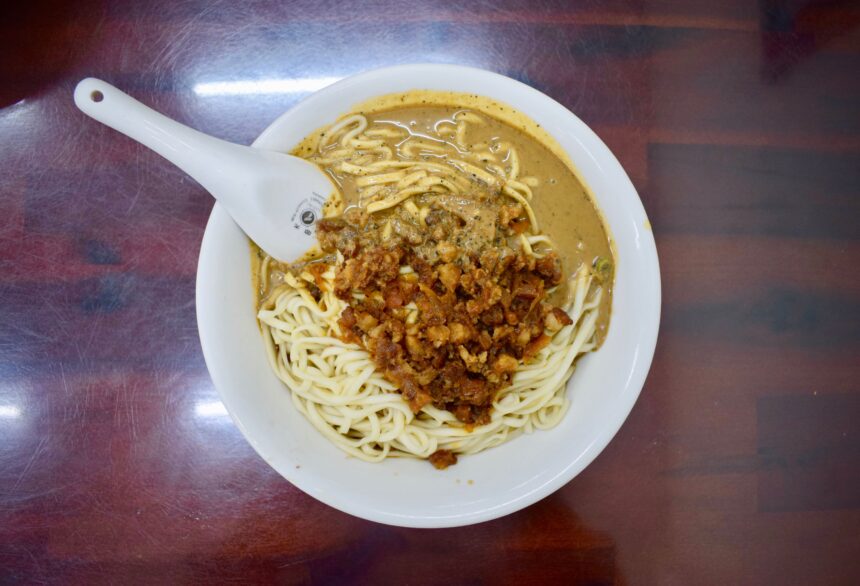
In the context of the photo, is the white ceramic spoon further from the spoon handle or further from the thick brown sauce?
the thick brown sauce

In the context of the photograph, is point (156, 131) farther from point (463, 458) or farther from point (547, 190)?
point (463, 458)

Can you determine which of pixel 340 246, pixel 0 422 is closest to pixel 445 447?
pixel 340 246

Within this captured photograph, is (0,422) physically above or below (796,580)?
above

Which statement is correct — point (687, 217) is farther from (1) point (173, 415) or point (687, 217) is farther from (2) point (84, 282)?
(2) point (84, 282)

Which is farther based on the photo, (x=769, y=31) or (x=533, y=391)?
(x=769, y=31)

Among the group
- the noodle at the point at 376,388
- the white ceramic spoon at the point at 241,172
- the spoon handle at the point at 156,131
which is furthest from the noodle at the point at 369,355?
the spoon handle at the point at 156,131

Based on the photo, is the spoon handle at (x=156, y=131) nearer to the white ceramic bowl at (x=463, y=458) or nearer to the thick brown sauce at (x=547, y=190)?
the white ceramic bowl at (x=463, y=458)

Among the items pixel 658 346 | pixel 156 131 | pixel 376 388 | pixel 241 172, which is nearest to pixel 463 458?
pixel 376 388
